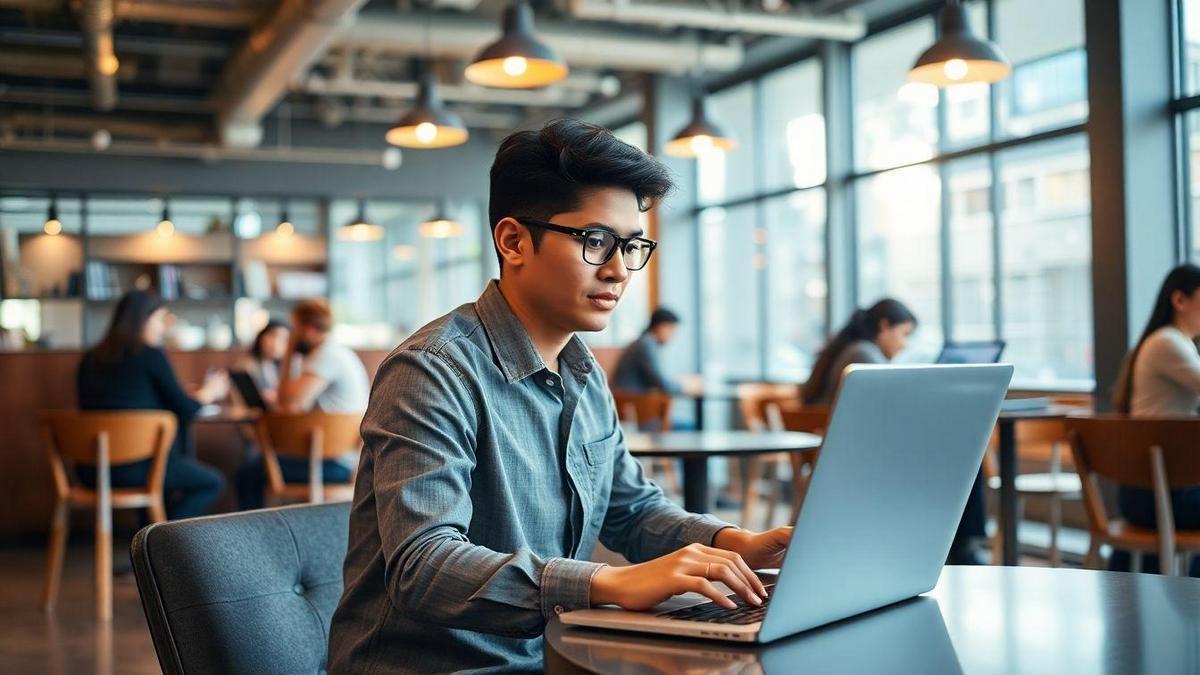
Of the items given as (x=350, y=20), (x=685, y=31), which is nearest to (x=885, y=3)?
(x=685, y=31)

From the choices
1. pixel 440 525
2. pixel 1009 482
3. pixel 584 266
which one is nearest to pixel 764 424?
pixel 1009 482

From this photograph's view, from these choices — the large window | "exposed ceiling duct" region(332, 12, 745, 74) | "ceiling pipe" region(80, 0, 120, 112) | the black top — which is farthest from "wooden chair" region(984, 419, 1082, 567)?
"ceiling pipe" region(80, 0, 120, 112)

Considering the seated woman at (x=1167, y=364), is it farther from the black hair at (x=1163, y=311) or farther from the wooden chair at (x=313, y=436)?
the wooden chair at (x=313, y=436)

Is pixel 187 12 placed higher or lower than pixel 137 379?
higher

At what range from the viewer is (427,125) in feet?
18.7

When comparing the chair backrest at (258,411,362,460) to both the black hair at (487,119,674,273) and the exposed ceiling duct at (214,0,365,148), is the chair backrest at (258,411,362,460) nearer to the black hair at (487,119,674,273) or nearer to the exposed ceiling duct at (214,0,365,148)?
the exposed ceiling duct at (214,0,365,148)

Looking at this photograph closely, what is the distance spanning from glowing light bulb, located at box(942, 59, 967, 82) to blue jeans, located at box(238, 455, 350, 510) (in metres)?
2.94

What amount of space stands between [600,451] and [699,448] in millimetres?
1760

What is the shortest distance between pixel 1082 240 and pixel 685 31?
3.37m

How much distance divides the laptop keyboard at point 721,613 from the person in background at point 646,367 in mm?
5901

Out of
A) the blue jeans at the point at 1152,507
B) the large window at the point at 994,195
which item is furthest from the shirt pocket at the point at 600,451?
the large window at the point at 994,195

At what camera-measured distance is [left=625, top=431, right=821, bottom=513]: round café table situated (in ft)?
10.3

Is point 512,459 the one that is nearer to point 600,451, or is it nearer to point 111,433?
point 600,451

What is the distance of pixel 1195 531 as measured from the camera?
350cm
